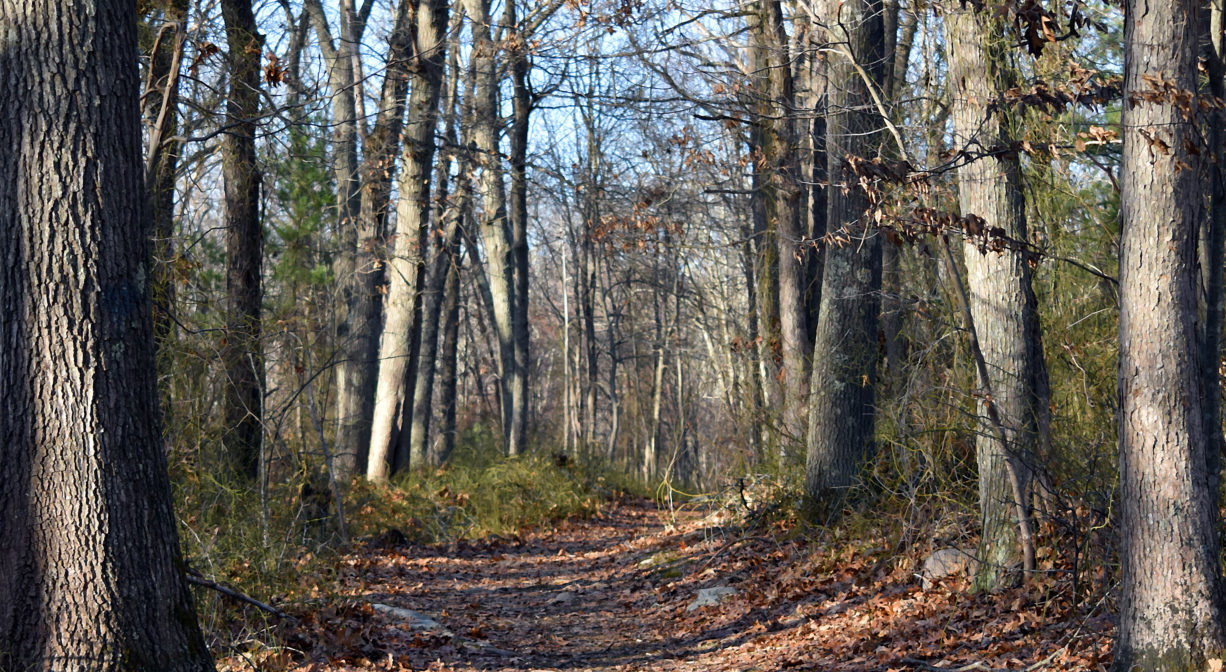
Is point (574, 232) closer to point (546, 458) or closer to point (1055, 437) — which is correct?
point (546, 458)

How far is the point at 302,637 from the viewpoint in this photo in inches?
244

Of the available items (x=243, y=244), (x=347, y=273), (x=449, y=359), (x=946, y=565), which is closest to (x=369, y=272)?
(x=347, y=273)

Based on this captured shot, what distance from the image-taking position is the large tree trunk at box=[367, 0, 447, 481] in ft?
42.3

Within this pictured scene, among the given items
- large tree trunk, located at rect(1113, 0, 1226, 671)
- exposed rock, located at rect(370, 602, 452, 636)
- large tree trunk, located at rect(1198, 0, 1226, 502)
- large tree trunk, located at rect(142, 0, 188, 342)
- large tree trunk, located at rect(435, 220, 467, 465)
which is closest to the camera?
large tree trunk, located at rect(1113, 0, 1226, 671)

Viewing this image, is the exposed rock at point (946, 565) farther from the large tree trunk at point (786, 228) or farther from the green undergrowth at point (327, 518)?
the green undergrowth at point (327, 518)

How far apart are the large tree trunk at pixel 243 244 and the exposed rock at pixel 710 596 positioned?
159 inches

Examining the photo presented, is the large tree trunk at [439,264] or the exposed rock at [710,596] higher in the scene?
the large tree trunk at [439,264]

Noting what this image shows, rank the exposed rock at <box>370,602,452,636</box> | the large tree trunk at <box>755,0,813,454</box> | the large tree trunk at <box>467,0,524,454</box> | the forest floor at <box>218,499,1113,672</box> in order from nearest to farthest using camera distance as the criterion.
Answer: the forest floor at <box>218,499,1113,672</box>
the exposed rock at <box>370,602,452,636</box>
the large tree trunk at <box>755,0,813,454</box>
the large tree trunk at <box>467,0,524,454</box>

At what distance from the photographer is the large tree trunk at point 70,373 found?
4250 mm

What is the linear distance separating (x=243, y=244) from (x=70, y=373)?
5.18 m

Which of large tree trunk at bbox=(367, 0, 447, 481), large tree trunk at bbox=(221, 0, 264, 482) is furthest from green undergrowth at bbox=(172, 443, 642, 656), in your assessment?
large tree trunk at bbox=(367, 0, 447, 481)

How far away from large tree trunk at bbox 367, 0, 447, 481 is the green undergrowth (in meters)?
0.86

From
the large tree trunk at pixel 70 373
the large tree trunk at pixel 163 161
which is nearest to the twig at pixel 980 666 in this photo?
the large tree trunk at pixel 70 373

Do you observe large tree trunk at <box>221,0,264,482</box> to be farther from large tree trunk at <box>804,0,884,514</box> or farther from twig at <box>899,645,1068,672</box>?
twig at <box>899,645,1068,672</box>
